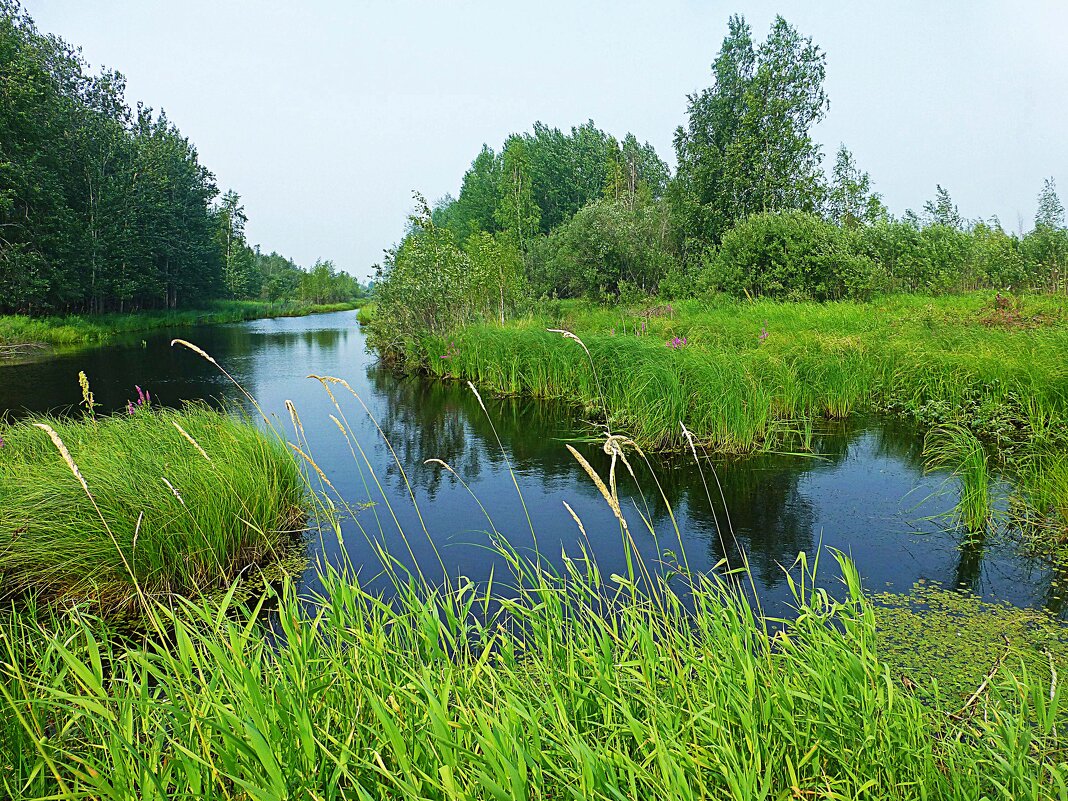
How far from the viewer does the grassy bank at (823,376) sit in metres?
7.17

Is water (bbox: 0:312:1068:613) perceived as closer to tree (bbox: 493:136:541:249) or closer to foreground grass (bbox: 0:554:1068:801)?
foreground grass (bbox: 0:554:1068:801)

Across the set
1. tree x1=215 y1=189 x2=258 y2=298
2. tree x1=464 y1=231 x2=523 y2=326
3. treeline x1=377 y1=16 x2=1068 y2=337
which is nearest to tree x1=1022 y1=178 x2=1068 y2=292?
treeline x1=377 y1=16 x2=1068 y2=337

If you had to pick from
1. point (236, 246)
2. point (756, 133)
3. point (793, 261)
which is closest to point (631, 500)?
point (793, 261)

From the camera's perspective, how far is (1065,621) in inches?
150

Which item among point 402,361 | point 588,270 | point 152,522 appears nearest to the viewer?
point 152,522

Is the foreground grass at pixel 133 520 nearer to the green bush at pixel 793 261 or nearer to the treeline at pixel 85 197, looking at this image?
the green bush at pixel 793 261

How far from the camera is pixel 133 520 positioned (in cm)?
418

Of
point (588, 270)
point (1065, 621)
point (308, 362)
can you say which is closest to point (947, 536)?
point (1065, 621)

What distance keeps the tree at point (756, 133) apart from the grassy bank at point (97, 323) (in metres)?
23.4

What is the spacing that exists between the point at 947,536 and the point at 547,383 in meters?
7.37

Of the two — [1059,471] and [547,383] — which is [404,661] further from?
[547,383]

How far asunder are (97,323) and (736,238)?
24.1 m

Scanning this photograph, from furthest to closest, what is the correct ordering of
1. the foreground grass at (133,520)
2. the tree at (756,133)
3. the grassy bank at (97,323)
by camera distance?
1. the tree at (756,133)
2. the grassy bank at (97,323)
3. the foreground grass at (133,520)

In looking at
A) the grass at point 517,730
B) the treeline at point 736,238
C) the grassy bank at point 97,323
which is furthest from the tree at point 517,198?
the grass at point 517,730
